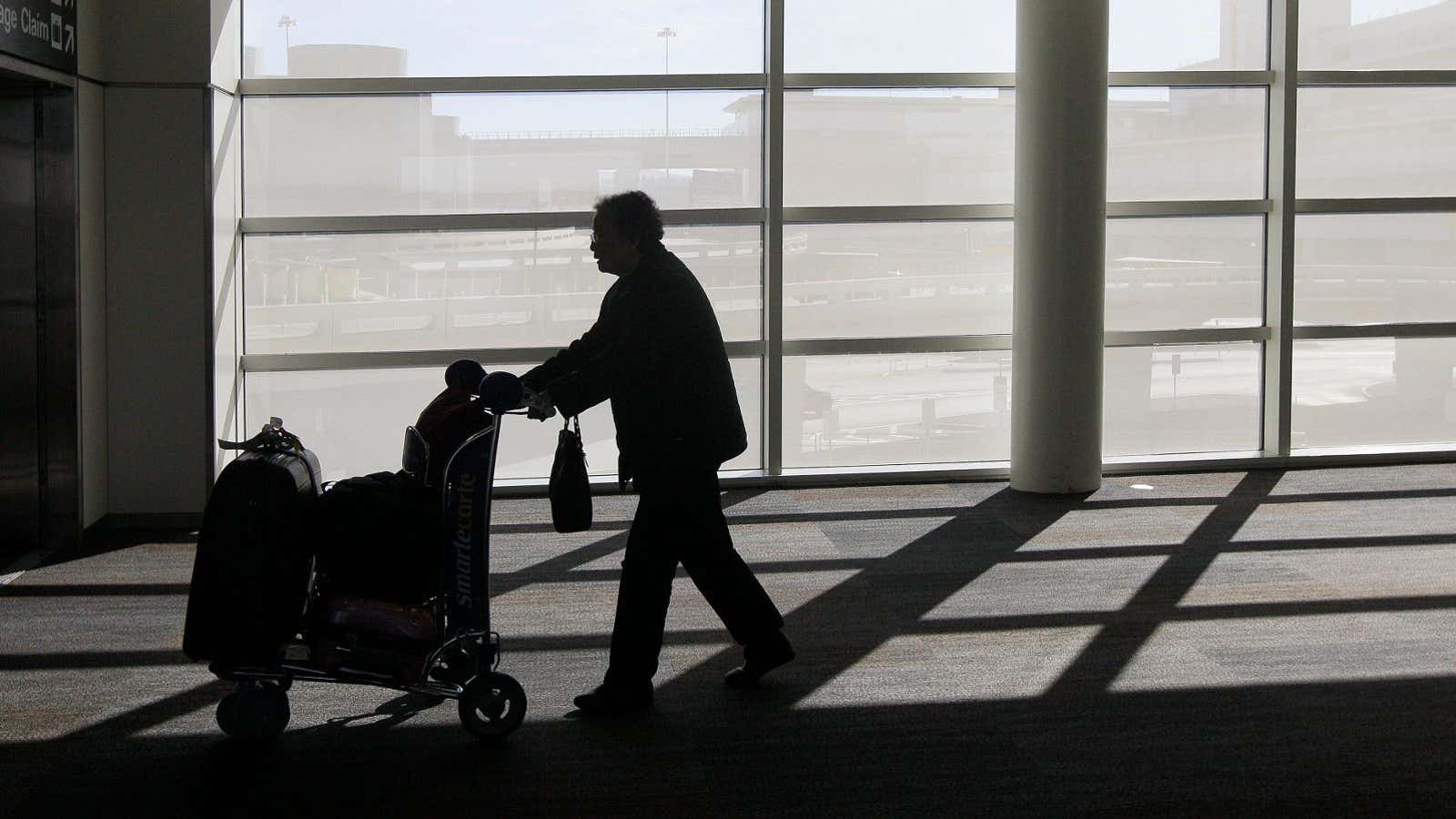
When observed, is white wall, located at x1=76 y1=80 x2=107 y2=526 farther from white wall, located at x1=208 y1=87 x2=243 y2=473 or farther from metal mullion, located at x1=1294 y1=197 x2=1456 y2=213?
metal mullion, located at x1=1294 y1=197 x2=1456 y2=213

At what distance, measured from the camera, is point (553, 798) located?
3.92 meters

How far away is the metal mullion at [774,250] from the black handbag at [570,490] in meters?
4.71

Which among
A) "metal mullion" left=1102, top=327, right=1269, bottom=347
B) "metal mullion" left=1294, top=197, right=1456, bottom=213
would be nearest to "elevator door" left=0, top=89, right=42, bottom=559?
"metal mullion" left=1102, top=327, right=1269, bottom=347

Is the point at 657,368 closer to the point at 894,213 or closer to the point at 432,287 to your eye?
the point at 432,287

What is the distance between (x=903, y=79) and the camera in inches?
362

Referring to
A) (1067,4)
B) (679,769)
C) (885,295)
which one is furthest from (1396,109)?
(679,769)

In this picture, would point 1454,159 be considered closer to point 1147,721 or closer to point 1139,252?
point 1139,252

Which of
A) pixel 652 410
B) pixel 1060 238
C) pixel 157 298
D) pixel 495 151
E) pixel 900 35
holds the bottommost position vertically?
pixel 652 410

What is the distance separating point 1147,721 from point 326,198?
5.80 meters

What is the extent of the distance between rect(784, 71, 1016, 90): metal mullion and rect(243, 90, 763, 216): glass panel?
277 millimetres

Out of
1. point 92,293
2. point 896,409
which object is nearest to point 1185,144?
point 896,409

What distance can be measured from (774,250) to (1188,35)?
9.53 feet

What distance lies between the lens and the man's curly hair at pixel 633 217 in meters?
4.62

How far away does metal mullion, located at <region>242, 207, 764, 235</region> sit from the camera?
8688 millimetres
